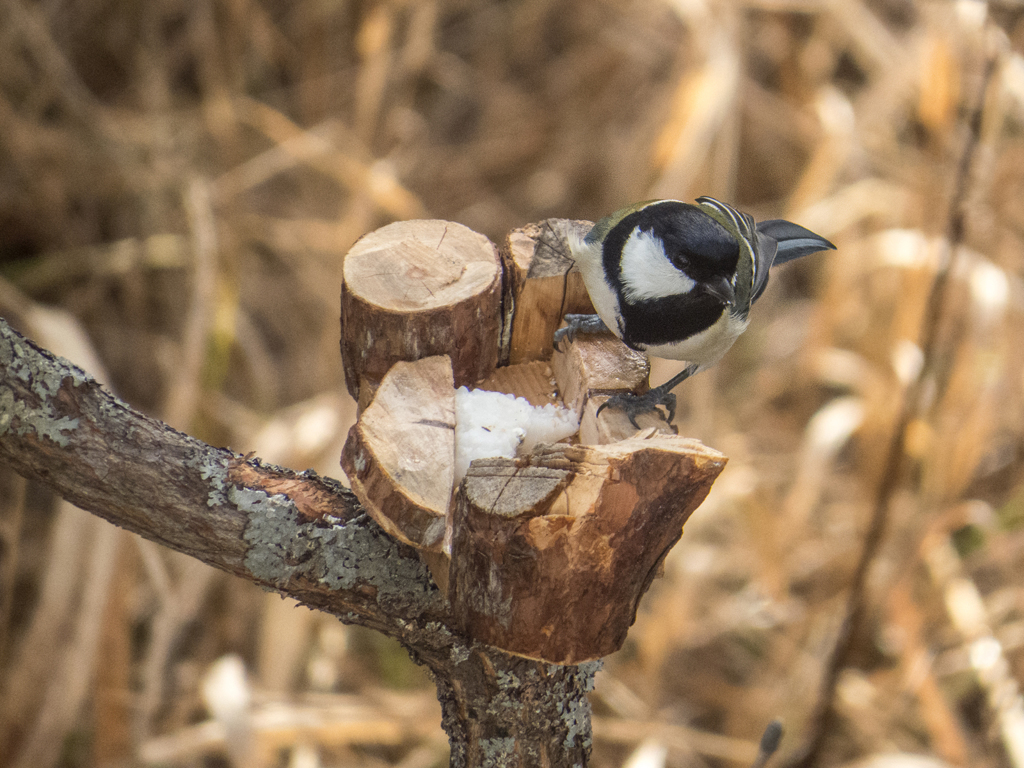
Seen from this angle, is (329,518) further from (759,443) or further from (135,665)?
(759,443)

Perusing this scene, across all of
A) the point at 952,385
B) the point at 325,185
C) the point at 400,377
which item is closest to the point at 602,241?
the point at 400,377

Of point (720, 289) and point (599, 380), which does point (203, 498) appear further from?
point (720, 289)

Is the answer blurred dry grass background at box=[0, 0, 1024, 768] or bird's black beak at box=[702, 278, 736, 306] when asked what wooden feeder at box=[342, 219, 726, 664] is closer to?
bird's black beak at box=[702, 278, 736, 306]

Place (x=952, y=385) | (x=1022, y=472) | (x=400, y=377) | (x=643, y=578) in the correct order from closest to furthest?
1. (x=643, y=578)
2. (x=400, y=377)
3. (x=952, y=385)
4. (x=1022, y=472)

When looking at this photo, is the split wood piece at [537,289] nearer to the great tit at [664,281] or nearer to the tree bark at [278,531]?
the great tit at [664,281]

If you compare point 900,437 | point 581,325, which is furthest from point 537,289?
point 900,437

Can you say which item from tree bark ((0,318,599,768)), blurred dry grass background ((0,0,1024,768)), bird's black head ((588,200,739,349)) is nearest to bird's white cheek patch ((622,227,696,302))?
bird's black head ((588,200,739,349))
